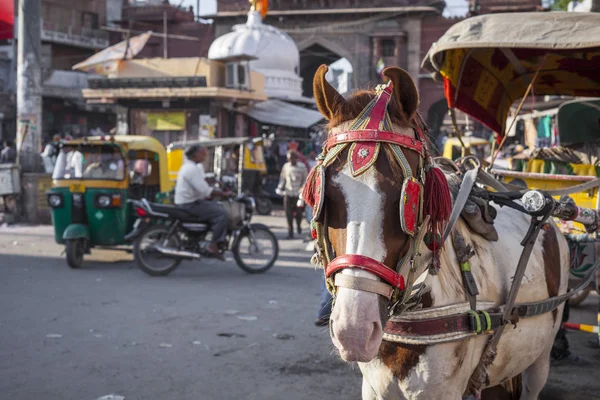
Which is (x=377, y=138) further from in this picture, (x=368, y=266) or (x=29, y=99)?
(x=29, y=99)

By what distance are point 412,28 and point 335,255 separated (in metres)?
30.3

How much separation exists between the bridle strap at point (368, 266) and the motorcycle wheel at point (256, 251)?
286 inches

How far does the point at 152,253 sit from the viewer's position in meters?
8.87

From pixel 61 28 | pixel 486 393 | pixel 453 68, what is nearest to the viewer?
pixel 486 393

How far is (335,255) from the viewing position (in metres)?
2.18

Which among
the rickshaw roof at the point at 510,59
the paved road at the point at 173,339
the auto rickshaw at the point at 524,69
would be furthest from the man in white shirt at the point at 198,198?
the rickshaw roof at the point at 510,59

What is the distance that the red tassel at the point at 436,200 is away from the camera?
227 centimetres

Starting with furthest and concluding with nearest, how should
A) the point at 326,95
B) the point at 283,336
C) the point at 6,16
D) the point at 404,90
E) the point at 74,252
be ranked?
the point at 74,252 → the point at 6,16 → the point at 283,336 → the point at 326,95 → the point at 404,90

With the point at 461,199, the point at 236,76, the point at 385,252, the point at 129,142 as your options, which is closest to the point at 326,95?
the point at 385,252

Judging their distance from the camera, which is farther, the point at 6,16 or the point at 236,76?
the point at 236,76

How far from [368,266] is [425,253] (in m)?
0.42

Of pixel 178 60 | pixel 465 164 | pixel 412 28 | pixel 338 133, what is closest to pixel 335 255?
pixel 338 133

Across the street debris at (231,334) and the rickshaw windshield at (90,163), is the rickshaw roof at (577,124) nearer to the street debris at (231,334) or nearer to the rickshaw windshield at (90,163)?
the street debris at (231,334)

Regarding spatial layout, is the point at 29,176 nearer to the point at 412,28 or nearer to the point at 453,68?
the point at 453,68
